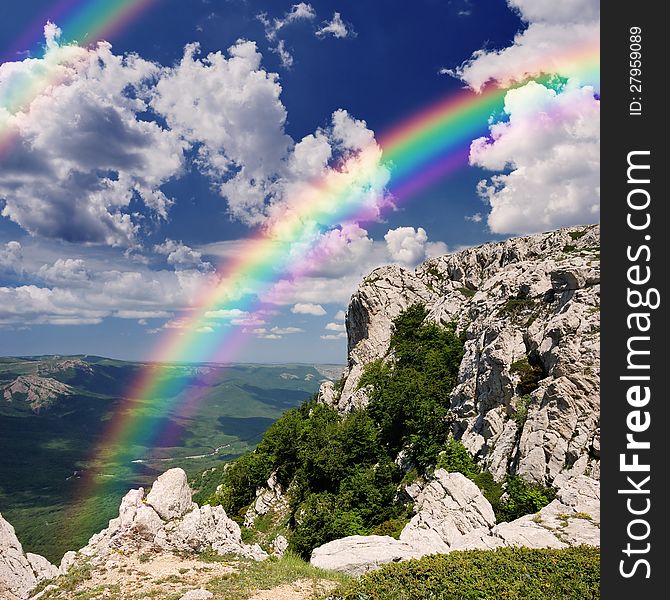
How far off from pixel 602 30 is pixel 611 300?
20.9 feet

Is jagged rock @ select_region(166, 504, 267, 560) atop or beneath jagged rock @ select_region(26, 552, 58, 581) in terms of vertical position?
atop

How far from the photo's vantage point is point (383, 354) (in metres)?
71.7

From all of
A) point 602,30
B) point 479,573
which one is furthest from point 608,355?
point 479,573

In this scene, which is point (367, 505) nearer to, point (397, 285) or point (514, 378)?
point (514, 378)

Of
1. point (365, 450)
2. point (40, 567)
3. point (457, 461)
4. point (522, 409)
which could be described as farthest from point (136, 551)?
point (522, 409)

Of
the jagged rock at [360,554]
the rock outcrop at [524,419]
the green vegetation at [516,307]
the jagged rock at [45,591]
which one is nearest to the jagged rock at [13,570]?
the jagged rock at [45,591]

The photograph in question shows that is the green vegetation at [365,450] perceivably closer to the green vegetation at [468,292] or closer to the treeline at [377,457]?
the treeline at [377,457]

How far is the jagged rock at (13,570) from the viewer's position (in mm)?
22122

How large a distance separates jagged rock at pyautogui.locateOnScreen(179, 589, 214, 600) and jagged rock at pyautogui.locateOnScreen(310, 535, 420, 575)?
6.47 m

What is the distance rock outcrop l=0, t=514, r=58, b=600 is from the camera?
22.2 meters

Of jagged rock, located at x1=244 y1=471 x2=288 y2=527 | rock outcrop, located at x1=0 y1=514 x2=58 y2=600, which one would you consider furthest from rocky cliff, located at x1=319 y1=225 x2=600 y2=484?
rock outcrop, located at x1=0 y1=514 x2=58 y2=600

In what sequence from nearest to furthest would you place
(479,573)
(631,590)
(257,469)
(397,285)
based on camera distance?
1. (631,590)
2. (479,573)
3. (257,469)
4. (397,285)

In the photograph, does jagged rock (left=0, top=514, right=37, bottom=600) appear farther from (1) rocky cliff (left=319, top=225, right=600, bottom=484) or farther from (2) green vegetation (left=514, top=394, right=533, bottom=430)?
(2) green vegetation (left=514, top=394, right=533, bottom=430)

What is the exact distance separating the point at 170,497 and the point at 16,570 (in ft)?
32.1
